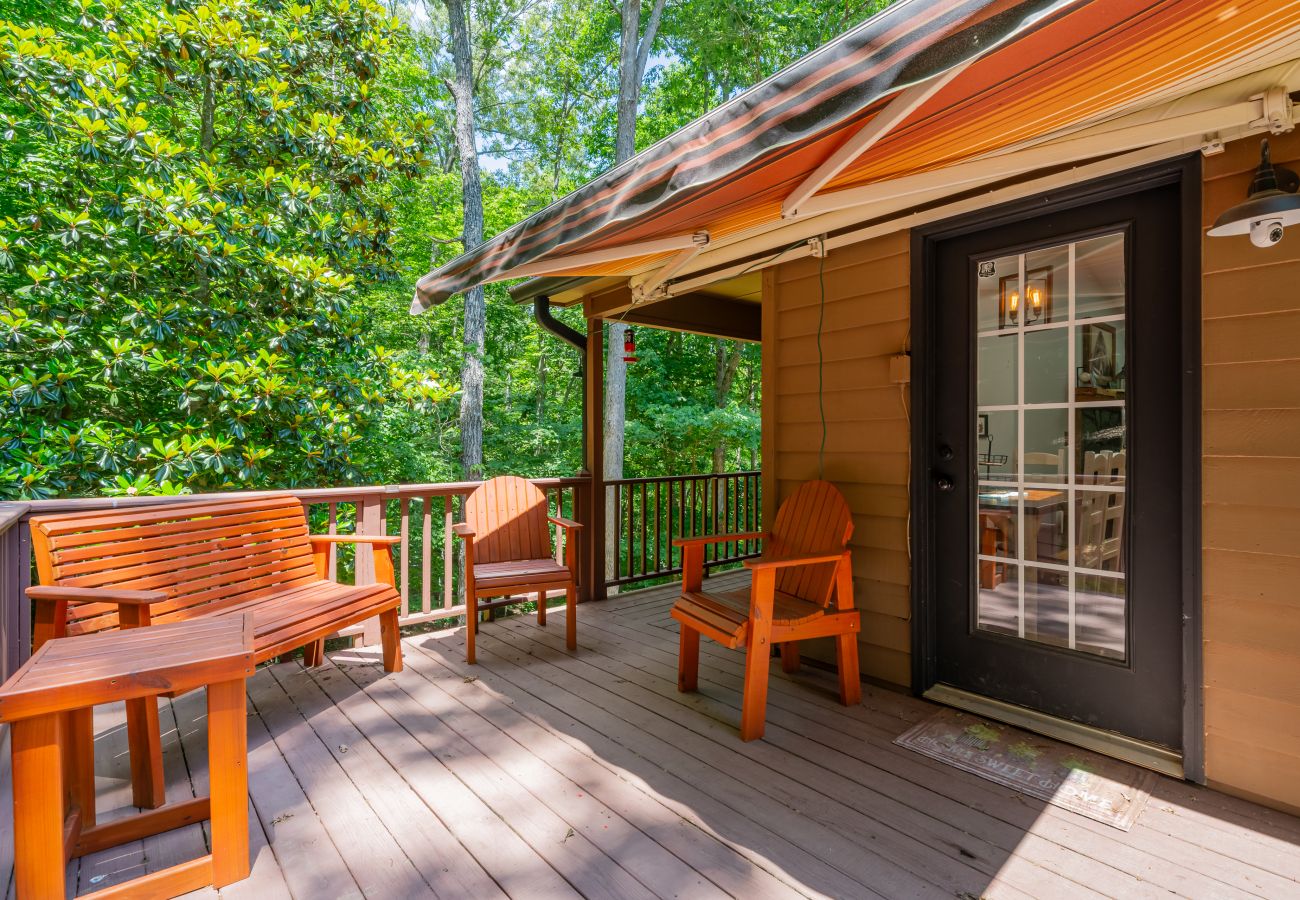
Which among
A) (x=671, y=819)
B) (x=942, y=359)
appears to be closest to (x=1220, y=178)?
(x=942, y=359)

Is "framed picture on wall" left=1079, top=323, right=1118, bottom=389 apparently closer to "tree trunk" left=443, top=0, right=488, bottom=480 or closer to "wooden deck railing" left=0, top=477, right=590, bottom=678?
"wooden deck railing" left=0, top=477, right=590, bottom=678

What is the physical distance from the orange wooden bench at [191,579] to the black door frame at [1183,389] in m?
2.58

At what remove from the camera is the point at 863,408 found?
297 centimetres

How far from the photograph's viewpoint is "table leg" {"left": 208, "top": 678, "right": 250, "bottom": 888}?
1.58m

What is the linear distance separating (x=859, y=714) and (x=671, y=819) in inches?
44.1

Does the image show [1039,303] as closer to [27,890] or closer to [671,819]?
[671,819]

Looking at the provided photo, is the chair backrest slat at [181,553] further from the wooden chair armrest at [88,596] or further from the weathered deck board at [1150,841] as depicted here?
the weathered deck board at [1150,841]

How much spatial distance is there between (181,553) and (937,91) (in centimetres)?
311

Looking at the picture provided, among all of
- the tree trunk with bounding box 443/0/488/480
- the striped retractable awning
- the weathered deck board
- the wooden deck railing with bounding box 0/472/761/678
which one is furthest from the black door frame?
the tree trunk with bounding box 443/0/488/480

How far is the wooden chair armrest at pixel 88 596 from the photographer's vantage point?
6.23 ft

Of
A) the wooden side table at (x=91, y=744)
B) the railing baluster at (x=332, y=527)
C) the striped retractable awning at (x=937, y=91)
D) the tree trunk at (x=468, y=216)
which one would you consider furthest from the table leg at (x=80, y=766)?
the tree trunk at (x=468, y=216)

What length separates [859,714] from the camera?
261 cm

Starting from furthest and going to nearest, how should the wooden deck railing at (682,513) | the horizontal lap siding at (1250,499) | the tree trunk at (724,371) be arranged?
the tree trunk at (724,371)
the wooden deck railing at (682,513)
the horizontal lap siding at (1250,499)

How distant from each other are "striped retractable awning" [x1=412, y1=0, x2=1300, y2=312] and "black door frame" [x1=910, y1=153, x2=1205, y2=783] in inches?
16.9
